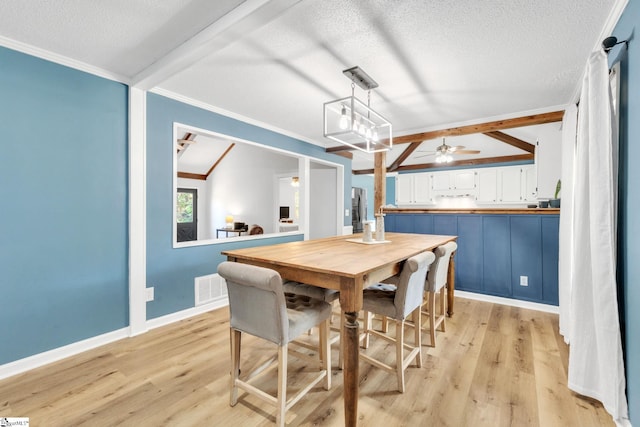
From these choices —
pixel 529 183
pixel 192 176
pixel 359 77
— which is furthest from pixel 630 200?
pixel 192 176

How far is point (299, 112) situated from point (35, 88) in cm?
227

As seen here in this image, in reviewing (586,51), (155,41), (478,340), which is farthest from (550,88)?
(155,41)

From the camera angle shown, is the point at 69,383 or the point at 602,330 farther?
the point at 69,383

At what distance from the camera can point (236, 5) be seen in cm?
161

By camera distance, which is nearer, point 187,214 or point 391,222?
point 391,222

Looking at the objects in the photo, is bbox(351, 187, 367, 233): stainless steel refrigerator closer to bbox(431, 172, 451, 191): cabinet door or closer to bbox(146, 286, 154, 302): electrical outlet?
bbox(431, 172, 451, 191): cabinet door

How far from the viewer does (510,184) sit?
20.3ft

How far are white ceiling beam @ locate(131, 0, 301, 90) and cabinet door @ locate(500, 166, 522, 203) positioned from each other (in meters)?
6.40

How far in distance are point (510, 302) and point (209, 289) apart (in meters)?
3.55

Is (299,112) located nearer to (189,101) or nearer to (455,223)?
(189,101)

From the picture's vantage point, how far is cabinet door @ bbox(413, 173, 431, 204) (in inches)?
282

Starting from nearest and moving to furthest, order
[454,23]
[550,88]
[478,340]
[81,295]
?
[454,23] < [81,295] < [478,340] < [550,88]

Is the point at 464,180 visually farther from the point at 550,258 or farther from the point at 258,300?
the point at 258,300

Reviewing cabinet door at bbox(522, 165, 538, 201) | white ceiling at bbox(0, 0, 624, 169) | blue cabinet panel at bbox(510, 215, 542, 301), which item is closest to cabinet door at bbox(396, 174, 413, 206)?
cabinet door at bbox(522, 165, 538, 201)
